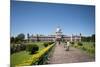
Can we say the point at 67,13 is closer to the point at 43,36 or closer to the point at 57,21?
the point at 57,21

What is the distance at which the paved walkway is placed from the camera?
2141 millimetres

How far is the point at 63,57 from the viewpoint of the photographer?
2162 mm

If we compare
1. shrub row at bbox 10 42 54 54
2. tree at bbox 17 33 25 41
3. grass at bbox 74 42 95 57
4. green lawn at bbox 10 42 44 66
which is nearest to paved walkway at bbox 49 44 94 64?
grass at bbox 74 42 95 57

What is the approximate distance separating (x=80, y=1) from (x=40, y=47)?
28.8 inches

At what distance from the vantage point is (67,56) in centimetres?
A: 218

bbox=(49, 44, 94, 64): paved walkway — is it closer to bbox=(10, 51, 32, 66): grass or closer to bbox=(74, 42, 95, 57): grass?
bbox=(74, 42, 95, 57): grass

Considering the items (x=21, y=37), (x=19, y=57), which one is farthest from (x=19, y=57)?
(x=21, y=37)

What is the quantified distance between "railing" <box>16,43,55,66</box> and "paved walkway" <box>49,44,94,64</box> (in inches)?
3.0

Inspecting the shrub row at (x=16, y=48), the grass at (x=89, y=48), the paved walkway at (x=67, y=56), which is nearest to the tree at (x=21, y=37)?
the shrub row at (x=16, y=48)

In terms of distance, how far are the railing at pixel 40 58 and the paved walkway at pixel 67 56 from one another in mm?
77

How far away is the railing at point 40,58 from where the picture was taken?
2024mm

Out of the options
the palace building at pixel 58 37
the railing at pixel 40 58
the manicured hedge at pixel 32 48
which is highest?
the palace building at pixel 58 37

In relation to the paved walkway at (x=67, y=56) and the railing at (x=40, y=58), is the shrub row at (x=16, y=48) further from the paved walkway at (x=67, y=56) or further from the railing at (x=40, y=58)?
the paved walkway at (x=67, y=56)
